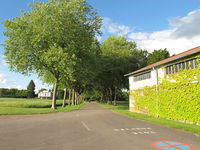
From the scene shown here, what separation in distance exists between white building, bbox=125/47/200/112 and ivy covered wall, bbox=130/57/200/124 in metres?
0.65

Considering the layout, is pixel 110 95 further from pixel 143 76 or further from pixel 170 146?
pixel 170 146

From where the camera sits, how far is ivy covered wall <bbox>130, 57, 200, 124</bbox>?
12271mm

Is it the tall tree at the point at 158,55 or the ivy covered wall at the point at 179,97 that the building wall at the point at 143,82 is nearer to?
the ivy covered wall at the point at 179,97

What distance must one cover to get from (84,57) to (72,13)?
7.19m

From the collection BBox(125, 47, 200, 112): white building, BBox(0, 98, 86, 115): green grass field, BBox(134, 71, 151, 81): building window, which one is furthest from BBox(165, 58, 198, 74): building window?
BBox(0, 98, 86, 115): green grass field

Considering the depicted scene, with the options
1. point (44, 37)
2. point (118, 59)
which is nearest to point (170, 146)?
point (44, 37)

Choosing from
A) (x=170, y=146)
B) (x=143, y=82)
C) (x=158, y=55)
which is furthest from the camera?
(x=158, y=55)

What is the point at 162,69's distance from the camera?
669 inches

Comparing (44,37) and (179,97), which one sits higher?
(44,37)

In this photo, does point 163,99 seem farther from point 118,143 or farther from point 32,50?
point 32,50

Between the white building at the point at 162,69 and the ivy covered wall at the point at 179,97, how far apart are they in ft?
2.13

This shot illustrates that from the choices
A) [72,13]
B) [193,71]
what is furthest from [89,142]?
[72,13]

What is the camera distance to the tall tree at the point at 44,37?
21.0 meters

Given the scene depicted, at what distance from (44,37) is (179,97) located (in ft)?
59.5
